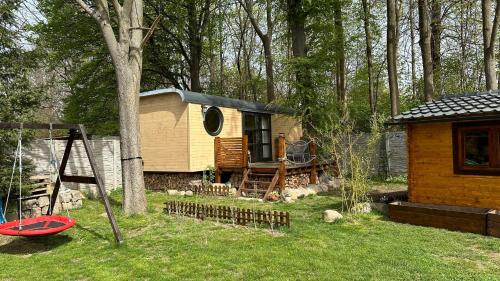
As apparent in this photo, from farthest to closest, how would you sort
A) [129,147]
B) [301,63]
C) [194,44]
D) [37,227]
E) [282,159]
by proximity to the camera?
1. [194,44]
2. [301,63]
3. [282,159]
4. [129,147]
5. [37,227]

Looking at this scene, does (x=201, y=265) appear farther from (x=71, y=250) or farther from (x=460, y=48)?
(x=460, y=48)

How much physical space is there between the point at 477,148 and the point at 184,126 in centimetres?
780

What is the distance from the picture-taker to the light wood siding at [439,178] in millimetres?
6746

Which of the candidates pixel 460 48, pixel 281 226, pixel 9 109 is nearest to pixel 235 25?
pixel 460 48

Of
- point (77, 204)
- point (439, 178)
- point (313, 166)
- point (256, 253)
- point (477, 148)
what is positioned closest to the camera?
point (256, 253)

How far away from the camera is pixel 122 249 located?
575cm

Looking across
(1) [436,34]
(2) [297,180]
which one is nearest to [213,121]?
(2) [297,180]

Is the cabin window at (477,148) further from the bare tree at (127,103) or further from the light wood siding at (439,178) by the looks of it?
the bare tree at (127,103)

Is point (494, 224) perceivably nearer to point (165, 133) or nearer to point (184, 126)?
point (184, 126)

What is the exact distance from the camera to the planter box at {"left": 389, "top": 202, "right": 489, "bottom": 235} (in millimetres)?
6129

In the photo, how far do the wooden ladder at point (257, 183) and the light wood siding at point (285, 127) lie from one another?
381 centimetres

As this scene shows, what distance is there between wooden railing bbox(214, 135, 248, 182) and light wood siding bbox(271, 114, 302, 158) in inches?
146

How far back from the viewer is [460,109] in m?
6.91

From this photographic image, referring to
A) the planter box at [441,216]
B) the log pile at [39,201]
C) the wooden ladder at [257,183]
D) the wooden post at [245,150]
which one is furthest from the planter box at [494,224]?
the log pile at [39,201]
